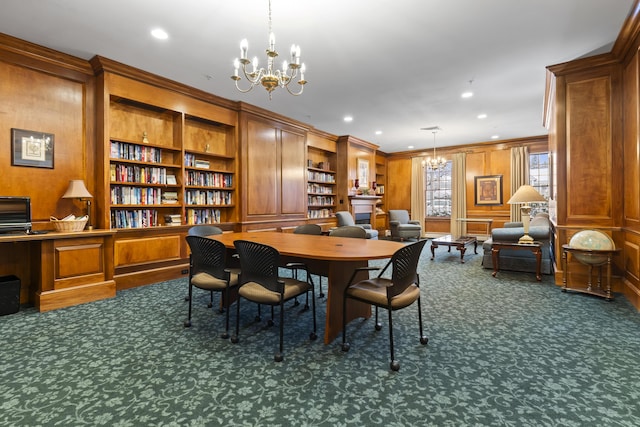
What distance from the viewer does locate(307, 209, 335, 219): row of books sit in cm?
788

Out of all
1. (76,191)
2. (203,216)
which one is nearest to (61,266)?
(76,191)

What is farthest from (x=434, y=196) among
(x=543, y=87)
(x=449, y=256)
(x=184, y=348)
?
(x=184, y=348)

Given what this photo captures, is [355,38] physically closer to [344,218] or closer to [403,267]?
[403,267]

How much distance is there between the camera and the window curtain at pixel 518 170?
28.5 feet

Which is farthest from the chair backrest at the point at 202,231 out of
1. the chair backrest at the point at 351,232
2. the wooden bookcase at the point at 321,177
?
the wooden bookcase at the point at 321,177

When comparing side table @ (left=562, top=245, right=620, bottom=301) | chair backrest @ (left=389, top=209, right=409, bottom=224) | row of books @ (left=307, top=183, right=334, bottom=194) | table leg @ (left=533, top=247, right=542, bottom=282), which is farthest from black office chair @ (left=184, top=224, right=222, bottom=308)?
chair backrest @ (left=389, top=209, right=409, bottom=224)

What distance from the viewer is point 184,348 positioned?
2.53m

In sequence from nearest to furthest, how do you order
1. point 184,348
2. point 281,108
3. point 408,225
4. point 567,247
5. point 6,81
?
1. point 184,348
2. point 6,81
3. point 567,247
4. point 281,108
5. point 408,225

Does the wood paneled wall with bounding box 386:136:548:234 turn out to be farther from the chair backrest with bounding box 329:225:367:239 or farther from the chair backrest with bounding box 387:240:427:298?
the chair backrest with bounding box 387:240:427:298

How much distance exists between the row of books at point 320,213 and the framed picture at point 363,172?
1320mm

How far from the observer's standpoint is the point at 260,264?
2453 millimetres

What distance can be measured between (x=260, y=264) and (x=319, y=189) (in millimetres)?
5831

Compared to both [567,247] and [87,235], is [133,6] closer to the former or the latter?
[87,235]

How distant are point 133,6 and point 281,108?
10.7 feet
